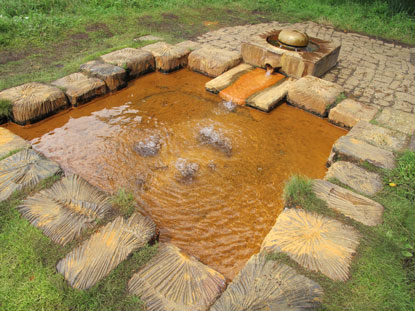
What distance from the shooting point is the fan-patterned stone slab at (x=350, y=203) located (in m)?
Result: 2.80

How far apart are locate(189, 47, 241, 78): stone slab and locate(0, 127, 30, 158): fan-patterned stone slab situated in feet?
11.3

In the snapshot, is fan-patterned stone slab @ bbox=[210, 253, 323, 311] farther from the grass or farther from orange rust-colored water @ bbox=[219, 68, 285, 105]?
orange rust-colored water @ bbox=[219, 68, 285, 105]

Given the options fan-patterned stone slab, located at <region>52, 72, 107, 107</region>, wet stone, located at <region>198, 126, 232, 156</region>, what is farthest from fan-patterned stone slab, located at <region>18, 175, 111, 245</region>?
fan-patterned stone slab, located at <region>52, 72, 107, 107</region>

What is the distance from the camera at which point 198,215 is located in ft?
10.5

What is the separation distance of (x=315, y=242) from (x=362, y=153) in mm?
1617

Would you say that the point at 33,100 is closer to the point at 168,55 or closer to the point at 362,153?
the point at 168,55

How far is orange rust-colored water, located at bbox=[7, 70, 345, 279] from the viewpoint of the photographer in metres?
3.10

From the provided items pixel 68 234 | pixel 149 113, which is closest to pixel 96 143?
pixel 149 113

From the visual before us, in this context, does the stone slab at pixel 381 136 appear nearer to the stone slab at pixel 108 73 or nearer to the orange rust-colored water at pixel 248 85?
the orange rust-colored water at pixel 248 85

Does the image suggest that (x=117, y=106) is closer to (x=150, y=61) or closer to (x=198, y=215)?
(x=150, y=61)

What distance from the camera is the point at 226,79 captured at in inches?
214

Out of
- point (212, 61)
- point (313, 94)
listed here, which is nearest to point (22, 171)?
point (212, 61)

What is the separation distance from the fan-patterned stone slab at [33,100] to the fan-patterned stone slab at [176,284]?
122 inches

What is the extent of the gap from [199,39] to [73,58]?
2.82 m
